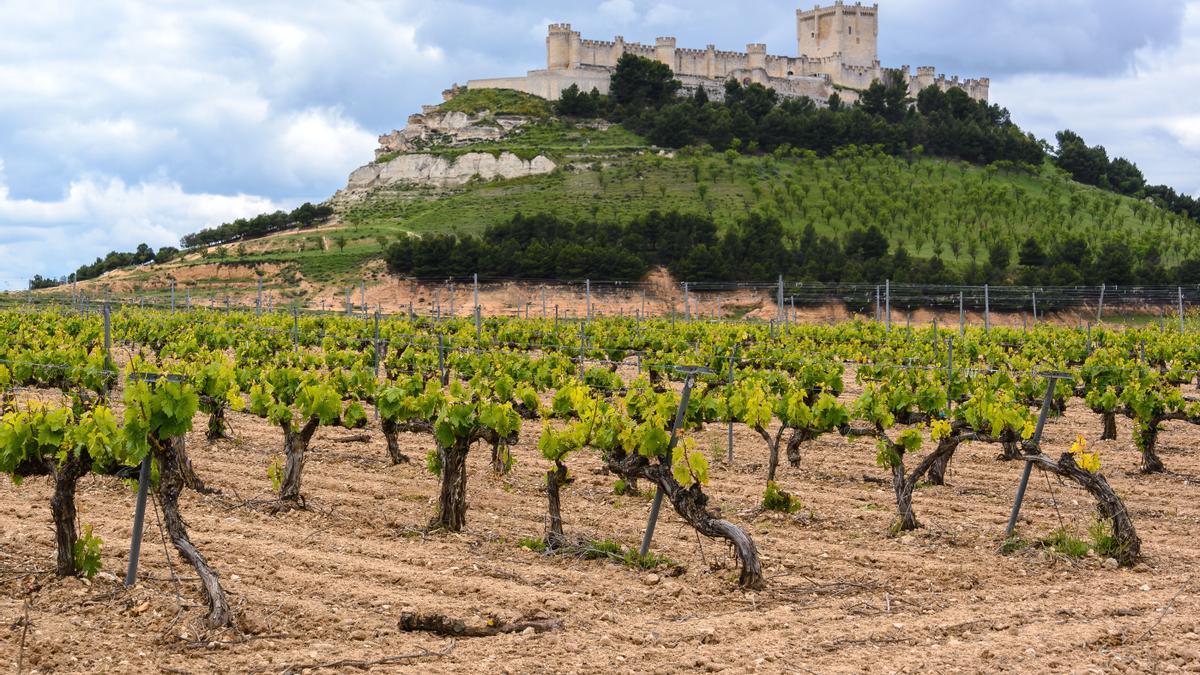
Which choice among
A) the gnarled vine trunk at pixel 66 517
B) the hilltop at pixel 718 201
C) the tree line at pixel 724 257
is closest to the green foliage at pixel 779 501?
the gnarled vine trunk at pixel 66 517

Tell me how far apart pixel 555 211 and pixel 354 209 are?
17875mm

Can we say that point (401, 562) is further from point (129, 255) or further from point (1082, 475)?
point (129, 255)

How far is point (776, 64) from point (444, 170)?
34417 millimetres

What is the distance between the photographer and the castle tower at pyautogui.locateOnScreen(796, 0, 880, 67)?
99.0 meters

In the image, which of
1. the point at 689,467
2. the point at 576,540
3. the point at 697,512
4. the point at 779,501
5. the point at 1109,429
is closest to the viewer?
the point at 697,512

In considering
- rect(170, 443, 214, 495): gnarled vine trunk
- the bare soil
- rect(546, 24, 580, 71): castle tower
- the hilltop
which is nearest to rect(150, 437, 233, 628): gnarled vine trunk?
the bare soil

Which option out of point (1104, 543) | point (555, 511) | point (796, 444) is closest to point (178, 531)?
point (555, 511)

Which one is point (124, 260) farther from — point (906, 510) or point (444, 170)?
point (906, 510)

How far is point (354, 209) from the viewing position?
237 ft

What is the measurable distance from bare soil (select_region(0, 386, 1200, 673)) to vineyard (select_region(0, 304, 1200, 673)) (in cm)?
3

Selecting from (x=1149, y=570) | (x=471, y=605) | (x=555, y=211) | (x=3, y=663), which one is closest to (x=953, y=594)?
(x=1149, y=570)

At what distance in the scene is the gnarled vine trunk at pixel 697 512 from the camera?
6.92 m

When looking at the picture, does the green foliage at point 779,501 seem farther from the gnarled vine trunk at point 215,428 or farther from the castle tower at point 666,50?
the castle tower at point 666,50

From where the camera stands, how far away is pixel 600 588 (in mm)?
6957
